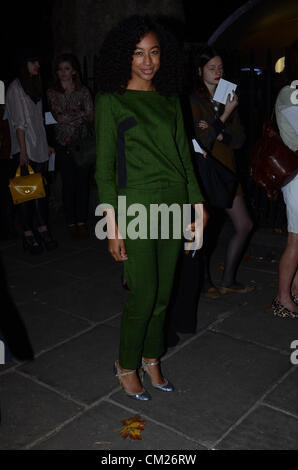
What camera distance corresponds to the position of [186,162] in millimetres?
2900

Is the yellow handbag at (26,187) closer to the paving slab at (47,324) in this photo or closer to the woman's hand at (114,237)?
the paving slab at (47,324)

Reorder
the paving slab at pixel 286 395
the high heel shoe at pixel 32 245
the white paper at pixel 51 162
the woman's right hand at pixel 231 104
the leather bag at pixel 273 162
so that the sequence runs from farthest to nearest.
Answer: the white paper at pixel 51 162 → the high heel shoe at pixel 32 245 → the woman's right hand at pixel 231 104 → the leather bag at pixel 273 162 → the paving slab at pixel 286 395

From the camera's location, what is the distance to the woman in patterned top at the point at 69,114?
6.10 m

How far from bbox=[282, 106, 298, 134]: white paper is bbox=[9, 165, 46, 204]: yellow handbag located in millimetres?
3111

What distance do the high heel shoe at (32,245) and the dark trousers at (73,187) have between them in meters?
0.68

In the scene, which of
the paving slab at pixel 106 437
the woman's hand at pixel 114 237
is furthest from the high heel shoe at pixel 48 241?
the woman's hand at pixel 114 237

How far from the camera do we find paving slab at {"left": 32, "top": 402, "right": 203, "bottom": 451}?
264cm

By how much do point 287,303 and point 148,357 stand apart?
5.29ft

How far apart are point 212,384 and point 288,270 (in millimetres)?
1347

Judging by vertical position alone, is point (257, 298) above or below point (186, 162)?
below

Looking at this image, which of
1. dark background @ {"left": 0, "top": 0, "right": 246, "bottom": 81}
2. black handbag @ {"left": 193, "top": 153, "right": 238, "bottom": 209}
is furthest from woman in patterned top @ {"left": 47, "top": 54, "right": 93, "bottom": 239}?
dark background @ {"left": 0, "top": 0, "right": 246, "bottom": 81}

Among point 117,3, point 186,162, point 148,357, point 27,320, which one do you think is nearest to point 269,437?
point 148,357
